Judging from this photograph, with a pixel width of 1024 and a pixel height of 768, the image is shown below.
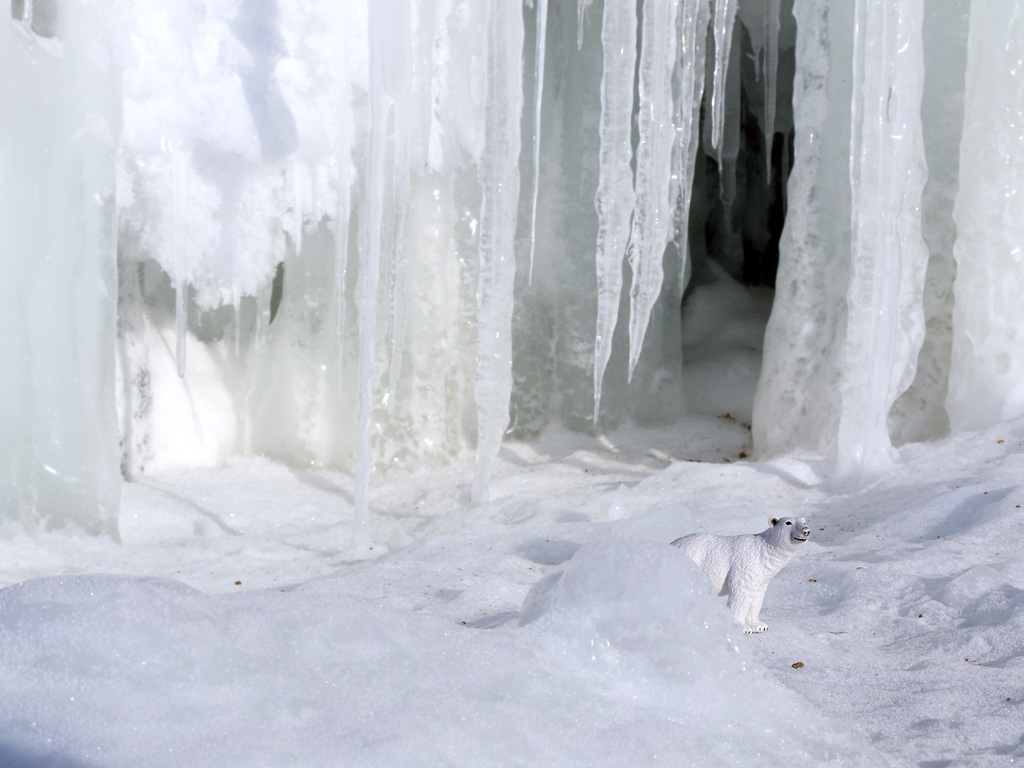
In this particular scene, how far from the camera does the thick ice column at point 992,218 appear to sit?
14.8ft

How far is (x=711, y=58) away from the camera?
6.76 metres

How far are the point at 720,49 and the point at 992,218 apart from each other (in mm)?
1431

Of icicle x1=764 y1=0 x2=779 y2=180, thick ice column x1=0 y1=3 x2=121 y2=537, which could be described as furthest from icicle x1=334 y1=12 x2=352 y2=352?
icicle x1=764 y1=0 x2=779 y2=180

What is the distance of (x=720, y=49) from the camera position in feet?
16.1

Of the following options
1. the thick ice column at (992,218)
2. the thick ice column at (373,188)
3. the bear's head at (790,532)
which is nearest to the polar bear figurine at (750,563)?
the bear's head at (790,532)

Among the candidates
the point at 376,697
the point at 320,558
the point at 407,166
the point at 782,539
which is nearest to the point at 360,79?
the point at 407,166

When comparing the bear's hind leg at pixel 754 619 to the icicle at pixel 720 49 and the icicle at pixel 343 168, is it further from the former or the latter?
the icicle at pixel 720 49

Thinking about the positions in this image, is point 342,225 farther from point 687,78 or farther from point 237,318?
point 687,78

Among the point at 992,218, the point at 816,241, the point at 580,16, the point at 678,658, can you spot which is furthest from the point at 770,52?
the point at 678,658

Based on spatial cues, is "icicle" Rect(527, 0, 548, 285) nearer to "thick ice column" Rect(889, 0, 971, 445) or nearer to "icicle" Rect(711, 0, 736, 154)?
"icicle" Rect(711, 0, 736, 154)

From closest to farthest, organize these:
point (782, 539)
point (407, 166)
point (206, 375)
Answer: point (782, 539) → point (407, 166) → point (206, 375)

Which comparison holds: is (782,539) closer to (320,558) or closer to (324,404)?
(320,558)

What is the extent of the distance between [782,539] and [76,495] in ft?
8.77

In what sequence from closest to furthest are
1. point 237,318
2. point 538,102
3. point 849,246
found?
point 538,102 → point 849,246 → point 237,318
